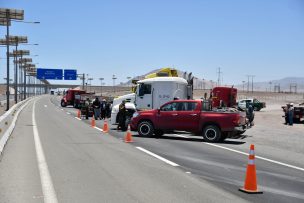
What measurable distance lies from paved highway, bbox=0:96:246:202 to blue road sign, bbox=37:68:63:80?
66.3 meters

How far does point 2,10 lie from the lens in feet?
153

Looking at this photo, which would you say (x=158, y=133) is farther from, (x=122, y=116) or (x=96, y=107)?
(x=96, y=107)

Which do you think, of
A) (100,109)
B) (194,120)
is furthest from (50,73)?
(194,120)

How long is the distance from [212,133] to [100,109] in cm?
1713

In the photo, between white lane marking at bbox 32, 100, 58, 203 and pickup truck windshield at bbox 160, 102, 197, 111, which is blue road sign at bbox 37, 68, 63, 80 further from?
white lane marking at bbox 32, 100, 58, 203

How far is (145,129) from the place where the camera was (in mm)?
20781

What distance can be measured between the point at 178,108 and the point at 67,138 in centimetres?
501

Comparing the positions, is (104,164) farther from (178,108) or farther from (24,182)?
(178,108)

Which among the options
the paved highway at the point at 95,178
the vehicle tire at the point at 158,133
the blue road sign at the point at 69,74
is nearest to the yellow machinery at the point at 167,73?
the vehicle tire at the point at 158,133

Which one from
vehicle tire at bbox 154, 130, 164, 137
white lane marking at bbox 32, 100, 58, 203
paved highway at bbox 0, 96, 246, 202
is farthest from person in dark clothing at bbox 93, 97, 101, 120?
white lane marking at bbox 32, 100, 58, 203

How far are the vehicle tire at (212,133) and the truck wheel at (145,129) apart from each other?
2.68m

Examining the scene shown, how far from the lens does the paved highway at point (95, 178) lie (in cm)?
796

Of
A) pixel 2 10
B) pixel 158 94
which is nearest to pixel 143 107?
pixel 158 94

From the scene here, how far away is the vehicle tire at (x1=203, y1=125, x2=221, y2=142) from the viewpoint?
62.2ft
